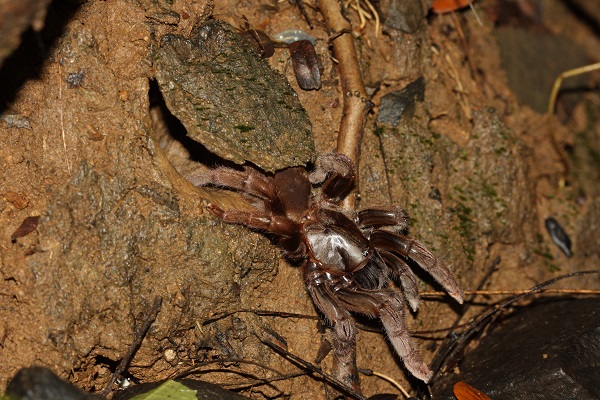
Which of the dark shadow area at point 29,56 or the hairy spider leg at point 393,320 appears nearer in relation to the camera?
the dark shadow area at point 29,56

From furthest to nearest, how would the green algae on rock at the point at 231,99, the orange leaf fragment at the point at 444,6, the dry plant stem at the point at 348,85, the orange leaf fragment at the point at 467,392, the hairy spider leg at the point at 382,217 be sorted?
the orange leaf fragment at the point at 444,6 → the dry plant stem at the point at 348,85 → the hairy spider leg at the point at 382,217 → the orange leaf fragment at the point at 467,392 → the green algae on rock at the point at 231,99

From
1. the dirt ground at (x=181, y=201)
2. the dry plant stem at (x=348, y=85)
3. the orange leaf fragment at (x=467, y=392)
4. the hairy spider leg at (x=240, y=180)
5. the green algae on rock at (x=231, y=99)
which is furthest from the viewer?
the dry plant stem at (x=348, y=85)

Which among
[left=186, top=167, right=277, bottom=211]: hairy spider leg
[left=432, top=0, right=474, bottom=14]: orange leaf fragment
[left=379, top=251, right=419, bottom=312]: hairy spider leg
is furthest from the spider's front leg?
[left=432, top=0, right=474, bottom=14]: orange leaf fragment

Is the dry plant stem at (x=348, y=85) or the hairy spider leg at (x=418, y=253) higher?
the dry plant stem at (x=348, y=85)

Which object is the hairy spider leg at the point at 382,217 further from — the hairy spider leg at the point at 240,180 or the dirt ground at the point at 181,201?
the hairy spider leg at the point at 240,180

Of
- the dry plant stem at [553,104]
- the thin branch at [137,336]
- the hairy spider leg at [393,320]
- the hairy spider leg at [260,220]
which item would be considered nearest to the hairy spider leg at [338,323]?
the hairy spider leg at [393,320]

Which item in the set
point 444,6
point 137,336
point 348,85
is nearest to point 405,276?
point 348,85

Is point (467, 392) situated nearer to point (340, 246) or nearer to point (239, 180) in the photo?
point (340, 246)

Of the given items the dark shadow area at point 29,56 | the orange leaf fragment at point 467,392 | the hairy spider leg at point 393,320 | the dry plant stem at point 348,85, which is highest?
the dark shadow area at point 29,56
